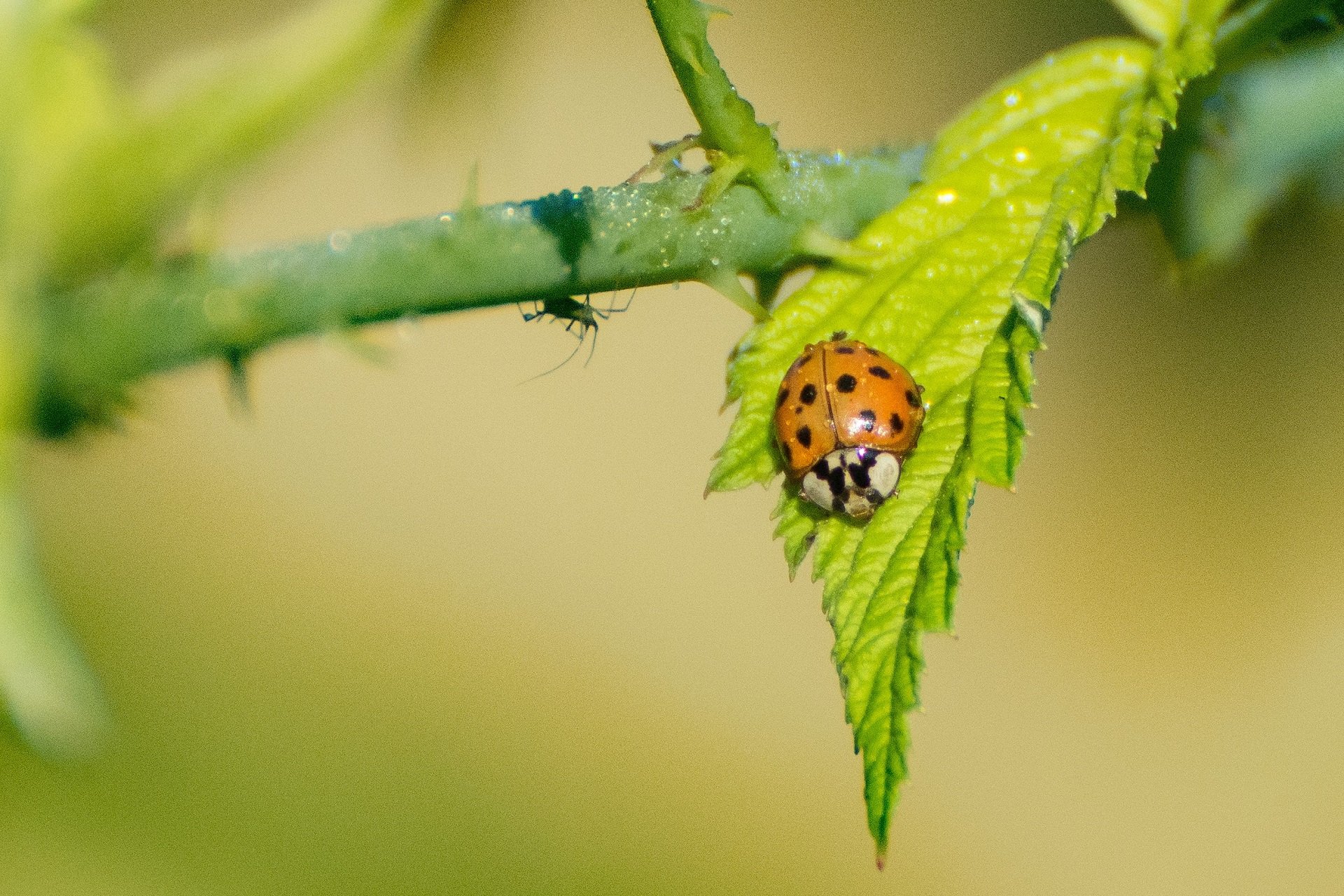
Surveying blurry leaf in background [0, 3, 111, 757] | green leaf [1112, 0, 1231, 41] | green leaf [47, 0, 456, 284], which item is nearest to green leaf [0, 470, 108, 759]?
blurry leaf in background [0, 3, 111, 757]

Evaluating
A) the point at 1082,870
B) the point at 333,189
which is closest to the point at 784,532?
the point at 1082,870

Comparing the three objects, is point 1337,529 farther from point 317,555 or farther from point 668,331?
point 317,555

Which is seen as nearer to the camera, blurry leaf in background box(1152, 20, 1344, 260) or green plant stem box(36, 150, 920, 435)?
green plant stem box(36, 150, 920, 435)

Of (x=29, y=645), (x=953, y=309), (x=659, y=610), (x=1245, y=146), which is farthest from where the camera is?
(x=659, y=610)

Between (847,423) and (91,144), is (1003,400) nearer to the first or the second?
(847,423)

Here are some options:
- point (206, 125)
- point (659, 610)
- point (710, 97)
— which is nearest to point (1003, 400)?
point (710, 97)

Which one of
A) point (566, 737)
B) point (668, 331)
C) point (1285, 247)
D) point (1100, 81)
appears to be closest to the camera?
point (1100, 81)

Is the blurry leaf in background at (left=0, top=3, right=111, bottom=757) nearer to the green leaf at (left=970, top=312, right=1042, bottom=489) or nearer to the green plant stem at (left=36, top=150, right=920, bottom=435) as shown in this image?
the green plant stem at (left=36, top=150, right=920, bottom=435)
